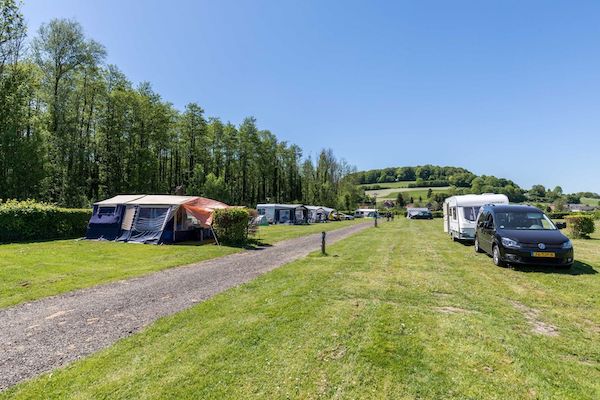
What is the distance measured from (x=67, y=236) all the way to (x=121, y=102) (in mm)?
21192

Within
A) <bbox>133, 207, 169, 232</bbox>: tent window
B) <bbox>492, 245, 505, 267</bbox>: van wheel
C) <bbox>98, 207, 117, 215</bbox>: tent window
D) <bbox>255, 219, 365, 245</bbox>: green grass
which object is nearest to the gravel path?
<bbox>492, 245, 505, 267</bbox>: van wheel

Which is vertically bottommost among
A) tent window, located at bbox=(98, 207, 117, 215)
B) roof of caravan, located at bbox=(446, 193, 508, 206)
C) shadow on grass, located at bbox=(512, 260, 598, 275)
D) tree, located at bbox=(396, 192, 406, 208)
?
shadow on grass, located at bbox=(512, 260, 598, 275)

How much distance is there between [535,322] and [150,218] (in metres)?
17.1

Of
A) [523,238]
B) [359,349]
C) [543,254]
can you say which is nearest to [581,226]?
[523,238]

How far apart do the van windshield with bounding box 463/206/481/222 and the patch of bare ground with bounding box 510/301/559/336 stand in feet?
34.5

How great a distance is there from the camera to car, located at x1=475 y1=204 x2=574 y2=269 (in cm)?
879

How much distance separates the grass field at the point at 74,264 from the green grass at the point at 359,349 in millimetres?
4031

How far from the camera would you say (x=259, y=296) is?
676 cm

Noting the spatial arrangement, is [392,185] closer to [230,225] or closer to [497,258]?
[230,225]

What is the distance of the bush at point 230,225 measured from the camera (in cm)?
1706

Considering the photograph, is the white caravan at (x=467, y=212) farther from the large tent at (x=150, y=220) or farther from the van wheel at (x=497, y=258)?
the large tent at (x=150, y=220)

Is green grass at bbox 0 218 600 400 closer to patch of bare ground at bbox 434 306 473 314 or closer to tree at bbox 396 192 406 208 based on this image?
patch of bare ground at bbox 434 306 473 314

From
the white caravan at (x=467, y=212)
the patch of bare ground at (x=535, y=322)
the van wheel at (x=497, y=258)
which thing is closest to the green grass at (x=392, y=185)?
the white caravan at (x=467, y=212)

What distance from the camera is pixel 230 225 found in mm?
17062
